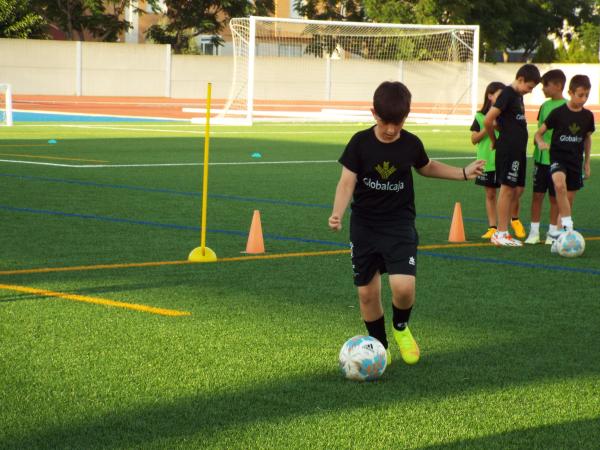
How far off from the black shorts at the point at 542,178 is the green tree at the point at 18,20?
44626 mm

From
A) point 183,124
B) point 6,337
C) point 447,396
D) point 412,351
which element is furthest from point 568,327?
point 183,124

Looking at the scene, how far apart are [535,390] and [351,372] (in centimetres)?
90

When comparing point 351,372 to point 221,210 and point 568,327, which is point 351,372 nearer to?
point 568,327

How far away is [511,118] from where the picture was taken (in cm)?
1085

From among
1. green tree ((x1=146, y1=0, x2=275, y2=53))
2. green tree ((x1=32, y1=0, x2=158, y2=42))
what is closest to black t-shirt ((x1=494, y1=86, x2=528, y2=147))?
green tree ((x1=32, y1=0, x2=158, y2=42))

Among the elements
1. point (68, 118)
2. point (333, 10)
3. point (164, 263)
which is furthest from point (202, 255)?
point (333, 10)

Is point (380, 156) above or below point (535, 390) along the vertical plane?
above

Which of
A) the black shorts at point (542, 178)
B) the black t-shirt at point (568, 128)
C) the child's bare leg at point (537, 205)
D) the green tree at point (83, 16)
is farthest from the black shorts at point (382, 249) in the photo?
the green tree at point (83, 16)

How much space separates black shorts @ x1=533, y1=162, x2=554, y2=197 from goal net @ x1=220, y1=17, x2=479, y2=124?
25766mm

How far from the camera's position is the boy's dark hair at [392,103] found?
5840 mm

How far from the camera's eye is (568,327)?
7.06 metres

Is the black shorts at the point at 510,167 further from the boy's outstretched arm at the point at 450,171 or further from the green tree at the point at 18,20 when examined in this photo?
the green tree at the point at 18,20

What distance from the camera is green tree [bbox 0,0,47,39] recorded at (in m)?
52.7

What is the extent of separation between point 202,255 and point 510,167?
3200 millimetres
